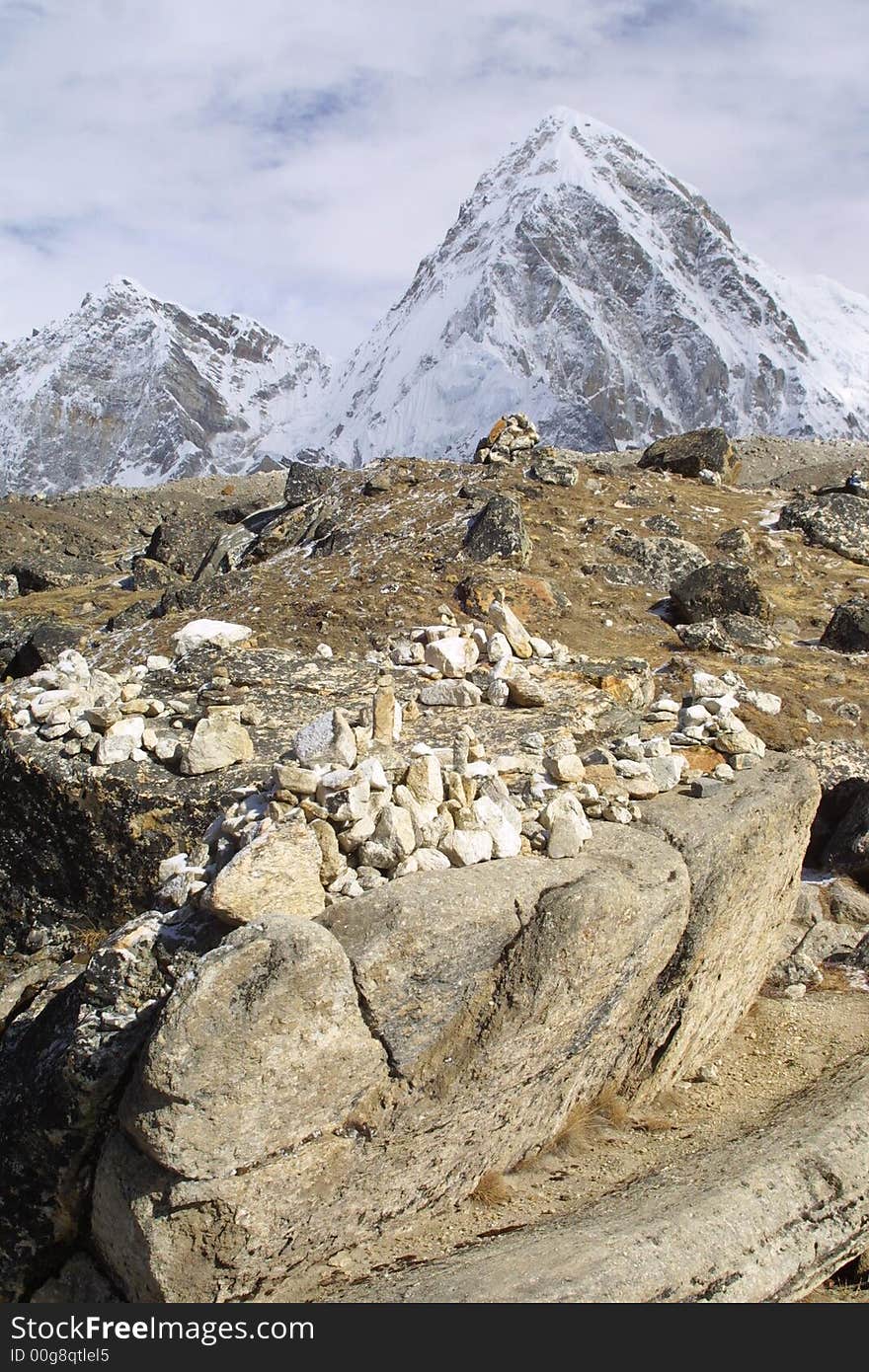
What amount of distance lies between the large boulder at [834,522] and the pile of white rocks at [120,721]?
11421 millimetres

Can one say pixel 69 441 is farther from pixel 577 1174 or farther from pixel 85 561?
pixel 577 1174

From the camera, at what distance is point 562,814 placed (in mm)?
4148

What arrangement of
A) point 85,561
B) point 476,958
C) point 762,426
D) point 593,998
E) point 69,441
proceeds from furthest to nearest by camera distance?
point 69,441, point 762,426, point 85,561, point 593,998, point 476,958

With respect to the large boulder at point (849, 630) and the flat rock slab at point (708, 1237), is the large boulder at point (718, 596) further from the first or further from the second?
the flat rock slab at point (708, 1237)

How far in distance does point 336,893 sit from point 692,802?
197 cm

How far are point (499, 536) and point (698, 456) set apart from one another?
24.8 feet

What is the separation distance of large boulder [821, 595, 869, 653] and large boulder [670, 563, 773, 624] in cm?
73

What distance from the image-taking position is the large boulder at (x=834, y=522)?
14.3 meters

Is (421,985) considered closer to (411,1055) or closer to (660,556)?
(411,1055)

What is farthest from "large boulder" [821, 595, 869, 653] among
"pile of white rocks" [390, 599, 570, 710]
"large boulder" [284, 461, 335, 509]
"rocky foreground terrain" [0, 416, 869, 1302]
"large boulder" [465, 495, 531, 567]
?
"large boulder" [284, 461, 335, 509]

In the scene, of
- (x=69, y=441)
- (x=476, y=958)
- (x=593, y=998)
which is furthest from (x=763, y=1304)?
(x=69, y=441)

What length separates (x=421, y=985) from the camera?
3354 mm

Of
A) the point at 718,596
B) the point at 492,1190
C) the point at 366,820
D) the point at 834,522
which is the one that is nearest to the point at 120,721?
the point at 366,820

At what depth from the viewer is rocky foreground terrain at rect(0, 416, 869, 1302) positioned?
10.1ft
